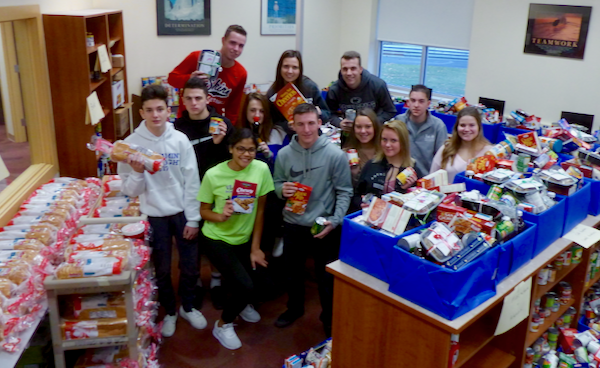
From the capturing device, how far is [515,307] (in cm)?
229

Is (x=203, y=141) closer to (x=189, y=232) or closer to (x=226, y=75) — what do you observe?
(x=189, y=232)

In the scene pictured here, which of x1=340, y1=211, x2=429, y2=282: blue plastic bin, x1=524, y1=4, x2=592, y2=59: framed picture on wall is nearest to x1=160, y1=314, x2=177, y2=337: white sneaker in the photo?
x1=340, y1=211, x2=429, y2=282: blue plastic bin

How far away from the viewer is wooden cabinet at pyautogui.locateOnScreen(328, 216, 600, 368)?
→ 2051 mm

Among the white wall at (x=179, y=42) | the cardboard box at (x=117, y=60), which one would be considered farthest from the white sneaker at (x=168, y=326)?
the white wall at (x=179, y=42)

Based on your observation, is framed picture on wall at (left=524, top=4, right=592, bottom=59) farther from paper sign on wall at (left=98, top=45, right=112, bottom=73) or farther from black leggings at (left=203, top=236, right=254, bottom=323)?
paper sign on wall at (left=98, top=45, right=112, bottom=73)

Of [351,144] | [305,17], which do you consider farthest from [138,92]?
[351,144]

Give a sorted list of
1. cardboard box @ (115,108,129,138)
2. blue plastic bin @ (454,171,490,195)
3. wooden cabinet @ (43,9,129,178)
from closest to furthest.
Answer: blue plastic bin @ (454,171,490,195) → wooden cabinet @ (43,9,129,178) → cardboard box @ (115,108,129,138)

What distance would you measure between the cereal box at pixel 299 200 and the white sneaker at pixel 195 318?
0.99 metres

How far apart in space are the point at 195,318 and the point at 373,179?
4.85 ft

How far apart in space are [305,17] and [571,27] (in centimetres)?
338

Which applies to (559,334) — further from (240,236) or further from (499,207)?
(240,236)

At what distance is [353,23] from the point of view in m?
7.52

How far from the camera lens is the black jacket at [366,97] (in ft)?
14.2

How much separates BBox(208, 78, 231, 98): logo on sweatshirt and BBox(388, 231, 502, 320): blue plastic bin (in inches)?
93.6
